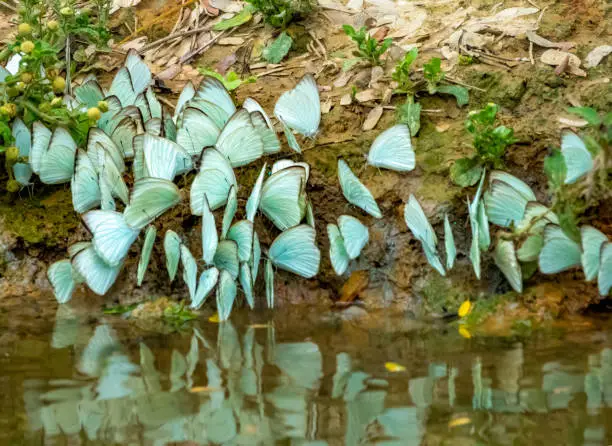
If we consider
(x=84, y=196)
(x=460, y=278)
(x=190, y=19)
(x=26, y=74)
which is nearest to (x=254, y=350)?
(x=460, y=278)

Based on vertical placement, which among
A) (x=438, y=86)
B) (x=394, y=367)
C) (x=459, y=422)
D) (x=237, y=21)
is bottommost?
(x=459, y=422)

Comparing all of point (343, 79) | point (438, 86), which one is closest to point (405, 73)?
point (438, 86)

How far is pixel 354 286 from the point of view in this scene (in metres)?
3.72

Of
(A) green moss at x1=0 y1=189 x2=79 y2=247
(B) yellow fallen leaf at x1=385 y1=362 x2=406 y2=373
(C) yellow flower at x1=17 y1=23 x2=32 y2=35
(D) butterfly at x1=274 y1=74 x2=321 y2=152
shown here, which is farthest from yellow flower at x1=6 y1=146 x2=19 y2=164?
(B) yellow fallen leaf at x1=385 y1=362 x2=406 y2=373

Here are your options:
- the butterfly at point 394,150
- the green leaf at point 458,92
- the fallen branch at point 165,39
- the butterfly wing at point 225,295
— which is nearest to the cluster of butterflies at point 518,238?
the butterfly at point 394,150

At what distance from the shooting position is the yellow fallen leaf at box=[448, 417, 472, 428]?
2.40m

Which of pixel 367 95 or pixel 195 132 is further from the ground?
pixel 367 95

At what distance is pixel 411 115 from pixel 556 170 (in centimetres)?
81

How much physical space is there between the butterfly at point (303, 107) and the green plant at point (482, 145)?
630 mm

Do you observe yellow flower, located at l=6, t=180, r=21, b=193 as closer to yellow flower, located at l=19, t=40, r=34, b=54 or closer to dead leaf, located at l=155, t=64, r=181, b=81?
yellow flower, located at l=19, t=40, r=34, b=54

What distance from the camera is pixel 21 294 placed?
3.86 metres

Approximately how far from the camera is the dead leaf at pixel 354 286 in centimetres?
371

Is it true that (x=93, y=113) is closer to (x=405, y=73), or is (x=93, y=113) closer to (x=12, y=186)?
(x=12, y=186)

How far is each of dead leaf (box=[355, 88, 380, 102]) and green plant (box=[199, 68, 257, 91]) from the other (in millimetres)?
502
